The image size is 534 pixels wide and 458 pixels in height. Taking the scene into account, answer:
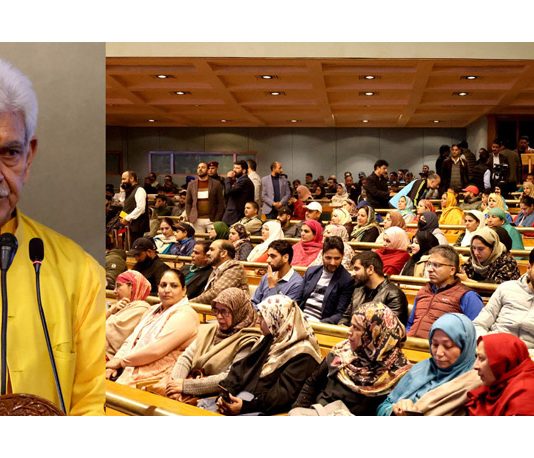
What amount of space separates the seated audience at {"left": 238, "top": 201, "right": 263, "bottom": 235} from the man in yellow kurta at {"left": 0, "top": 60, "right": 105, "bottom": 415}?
15.3 feet

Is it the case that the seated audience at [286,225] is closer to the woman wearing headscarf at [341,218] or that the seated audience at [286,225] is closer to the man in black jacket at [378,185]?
the woman wearing headscarf at [341,218]

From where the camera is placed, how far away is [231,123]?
5434 mm

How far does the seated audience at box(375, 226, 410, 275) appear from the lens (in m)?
5.96

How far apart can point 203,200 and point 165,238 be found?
634 mm

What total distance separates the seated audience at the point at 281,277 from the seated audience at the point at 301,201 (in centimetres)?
282

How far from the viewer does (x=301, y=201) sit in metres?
8.74

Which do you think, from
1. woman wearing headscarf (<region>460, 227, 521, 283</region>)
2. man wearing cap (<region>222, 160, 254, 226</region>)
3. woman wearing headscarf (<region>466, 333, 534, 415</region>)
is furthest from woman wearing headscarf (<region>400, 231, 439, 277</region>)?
woman wearing headscarf (<region>466, 333, 534, 415</region>)

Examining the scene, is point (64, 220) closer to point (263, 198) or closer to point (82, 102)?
point (82, 102)

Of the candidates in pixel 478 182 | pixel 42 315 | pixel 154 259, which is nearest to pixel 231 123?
pixel 154 259

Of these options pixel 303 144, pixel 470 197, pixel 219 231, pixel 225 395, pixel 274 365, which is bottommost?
pixel 225 395

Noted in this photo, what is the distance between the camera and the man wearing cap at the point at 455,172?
8.19m

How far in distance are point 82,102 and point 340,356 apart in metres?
1.61

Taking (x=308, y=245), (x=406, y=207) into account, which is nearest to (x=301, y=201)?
(x=406, y=207)

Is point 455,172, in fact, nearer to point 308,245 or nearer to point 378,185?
point 378,185
